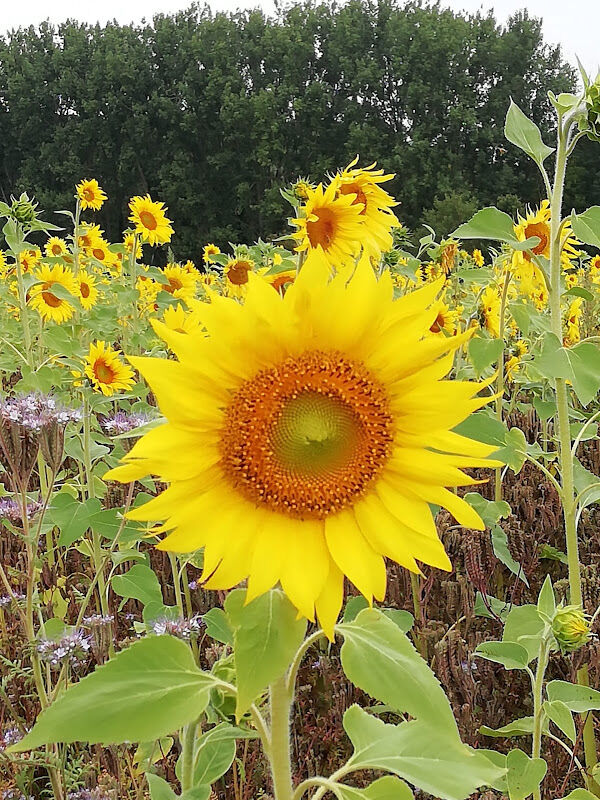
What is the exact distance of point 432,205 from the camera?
87.4 feet

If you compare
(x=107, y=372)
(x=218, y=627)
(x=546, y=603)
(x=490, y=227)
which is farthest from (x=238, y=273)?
(x=546, y=603)

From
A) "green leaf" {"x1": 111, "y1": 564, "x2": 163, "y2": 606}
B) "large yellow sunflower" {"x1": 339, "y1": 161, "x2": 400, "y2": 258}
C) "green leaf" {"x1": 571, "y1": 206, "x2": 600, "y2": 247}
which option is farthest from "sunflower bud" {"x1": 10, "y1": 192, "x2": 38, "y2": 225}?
"green leaf" {"x1": 571, "y1": 206, "x2": 600, "y2": 247}

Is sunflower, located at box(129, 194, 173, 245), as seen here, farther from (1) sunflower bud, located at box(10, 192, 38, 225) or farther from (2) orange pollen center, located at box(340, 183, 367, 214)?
(2) orange pollen center, located at box(340, 183, 367, 214)

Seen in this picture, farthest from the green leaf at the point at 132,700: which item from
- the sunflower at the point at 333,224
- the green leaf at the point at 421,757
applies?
the sunflower at the point at 333,224

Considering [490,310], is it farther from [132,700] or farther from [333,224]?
[132,700]

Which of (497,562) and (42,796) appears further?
(497,562)

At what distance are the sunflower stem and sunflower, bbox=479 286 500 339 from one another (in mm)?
2429

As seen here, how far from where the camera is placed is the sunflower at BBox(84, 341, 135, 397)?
304 cm

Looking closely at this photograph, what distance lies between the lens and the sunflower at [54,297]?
4.30 metres

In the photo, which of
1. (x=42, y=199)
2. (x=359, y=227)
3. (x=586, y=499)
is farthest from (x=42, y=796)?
(x=42, y=199)

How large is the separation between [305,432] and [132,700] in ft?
1.11

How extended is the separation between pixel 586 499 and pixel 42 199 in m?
30.4

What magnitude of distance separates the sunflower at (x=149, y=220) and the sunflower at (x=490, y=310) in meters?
2.49

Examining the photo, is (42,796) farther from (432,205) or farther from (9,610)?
(432,205)
